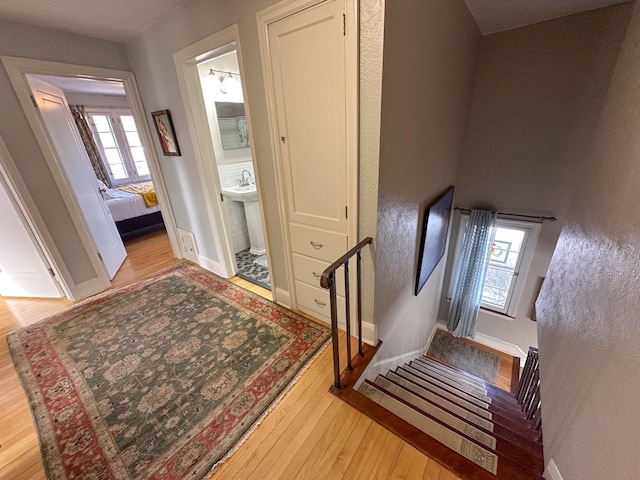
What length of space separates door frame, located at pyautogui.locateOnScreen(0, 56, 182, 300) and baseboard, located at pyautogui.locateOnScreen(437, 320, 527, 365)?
4412mm

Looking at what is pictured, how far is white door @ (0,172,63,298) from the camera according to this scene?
2.26m

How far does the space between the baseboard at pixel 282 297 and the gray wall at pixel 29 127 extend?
2045 mm

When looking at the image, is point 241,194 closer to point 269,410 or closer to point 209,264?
point 209,264

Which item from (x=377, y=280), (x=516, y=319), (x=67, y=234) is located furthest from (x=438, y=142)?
(x=67, y=234)

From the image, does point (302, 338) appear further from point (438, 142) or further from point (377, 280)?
point (438, 142)

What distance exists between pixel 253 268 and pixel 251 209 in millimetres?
732

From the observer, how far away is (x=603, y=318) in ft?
3.31

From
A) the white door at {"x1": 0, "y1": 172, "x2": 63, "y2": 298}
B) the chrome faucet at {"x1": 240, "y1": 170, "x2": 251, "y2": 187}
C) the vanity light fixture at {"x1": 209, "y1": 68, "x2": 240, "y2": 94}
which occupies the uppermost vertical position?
the vanity light fixture at {"x1": 209, "y1": 68, "x2": 240, "y2": 94}

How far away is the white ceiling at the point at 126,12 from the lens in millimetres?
1779

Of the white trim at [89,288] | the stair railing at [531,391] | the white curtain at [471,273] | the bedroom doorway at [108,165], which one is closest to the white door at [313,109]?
the stair railing at [531,391]

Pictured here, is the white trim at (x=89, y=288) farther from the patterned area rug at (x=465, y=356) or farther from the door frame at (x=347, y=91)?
the patterned area rug at (x=465, y=356)

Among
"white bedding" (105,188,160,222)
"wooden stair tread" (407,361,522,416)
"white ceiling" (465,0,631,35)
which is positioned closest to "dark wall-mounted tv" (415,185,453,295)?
"wooden stair tread" (407,361,522,416)

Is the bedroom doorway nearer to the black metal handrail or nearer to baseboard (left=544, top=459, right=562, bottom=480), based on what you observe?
the black metal handrail

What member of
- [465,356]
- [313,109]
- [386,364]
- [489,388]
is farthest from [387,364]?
[465,356]
